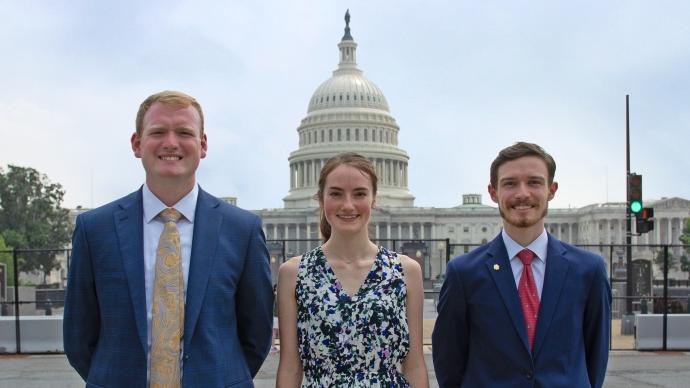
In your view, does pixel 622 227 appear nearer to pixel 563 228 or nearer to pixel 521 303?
pixel 563 228

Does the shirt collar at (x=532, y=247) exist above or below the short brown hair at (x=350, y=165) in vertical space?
below

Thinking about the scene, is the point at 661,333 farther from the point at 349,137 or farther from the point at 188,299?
the point at 349,137

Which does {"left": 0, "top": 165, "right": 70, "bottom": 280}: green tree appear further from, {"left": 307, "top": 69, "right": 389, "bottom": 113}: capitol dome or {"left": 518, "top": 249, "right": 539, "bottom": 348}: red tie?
{"left": 518, "top": 249, "right": 539, "bottom": 348}: red tie

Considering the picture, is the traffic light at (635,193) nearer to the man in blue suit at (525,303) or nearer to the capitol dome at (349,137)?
the man in blue suit at (525,303)

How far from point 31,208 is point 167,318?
73.1m

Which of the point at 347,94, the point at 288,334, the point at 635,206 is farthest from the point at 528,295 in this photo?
the point at 347,94

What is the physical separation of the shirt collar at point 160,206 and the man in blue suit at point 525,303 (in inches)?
53.5

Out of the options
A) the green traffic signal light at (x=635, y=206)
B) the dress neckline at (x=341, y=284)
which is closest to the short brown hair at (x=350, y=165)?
the dress neckline at (x=341, y=284)

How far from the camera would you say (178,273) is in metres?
4.57

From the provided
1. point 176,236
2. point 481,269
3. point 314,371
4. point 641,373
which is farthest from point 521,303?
point 641,373

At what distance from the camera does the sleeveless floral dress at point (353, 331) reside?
488 centimetres

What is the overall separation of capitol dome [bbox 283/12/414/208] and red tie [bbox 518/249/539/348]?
384ft

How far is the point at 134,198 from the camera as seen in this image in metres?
4.85

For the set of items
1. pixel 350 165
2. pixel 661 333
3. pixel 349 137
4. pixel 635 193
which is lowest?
pixel 661 333
